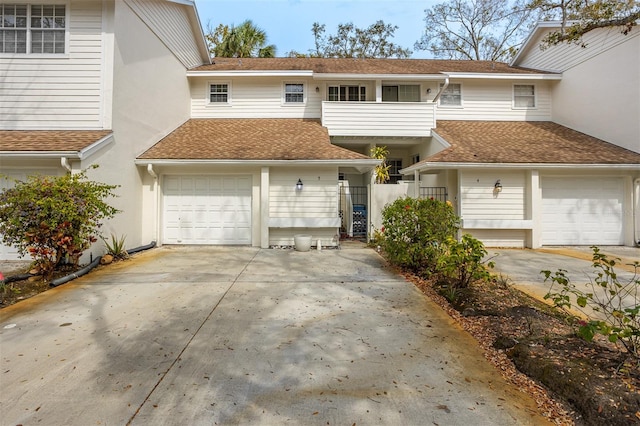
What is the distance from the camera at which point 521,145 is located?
10.9 metres

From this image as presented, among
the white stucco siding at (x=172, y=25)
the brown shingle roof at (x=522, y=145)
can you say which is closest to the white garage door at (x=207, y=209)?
the white stucco siding at (x=172, y=25)

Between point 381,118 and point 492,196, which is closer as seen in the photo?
point 492,196

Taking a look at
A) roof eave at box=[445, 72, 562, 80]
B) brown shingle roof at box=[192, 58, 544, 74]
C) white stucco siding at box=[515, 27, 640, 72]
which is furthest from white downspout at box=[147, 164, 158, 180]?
white stucco siding at box=[515, 27, 640, 72]

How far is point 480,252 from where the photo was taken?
4812 millimetres

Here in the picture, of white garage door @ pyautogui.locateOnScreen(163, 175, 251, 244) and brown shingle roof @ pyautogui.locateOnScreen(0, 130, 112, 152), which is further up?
brown shingle roof @ pyautogui.locateOnScreen(0, 130, 112, 152)

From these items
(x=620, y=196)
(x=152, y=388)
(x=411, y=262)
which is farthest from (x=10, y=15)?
(x=620, y=196)

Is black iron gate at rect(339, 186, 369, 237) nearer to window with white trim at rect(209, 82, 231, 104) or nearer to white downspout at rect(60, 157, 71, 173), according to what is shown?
window with white trim at rect(209, 82, 231, 104)

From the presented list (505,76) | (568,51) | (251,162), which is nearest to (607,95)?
(568,51)

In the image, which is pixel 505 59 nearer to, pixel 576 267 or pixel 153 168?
pixel 576 267

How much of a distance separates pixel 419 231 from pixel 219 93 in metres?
10.6

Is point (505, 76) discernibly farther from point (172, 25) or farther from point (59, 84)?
point (59, 84)

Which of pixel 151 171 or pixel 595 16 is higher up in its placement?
pixel 595 16

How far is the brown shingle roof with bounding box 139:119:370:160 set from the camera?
948 centimetres

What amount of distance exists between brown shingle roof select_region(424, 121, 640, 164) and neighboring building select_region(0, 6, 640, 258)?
0.29 feet
